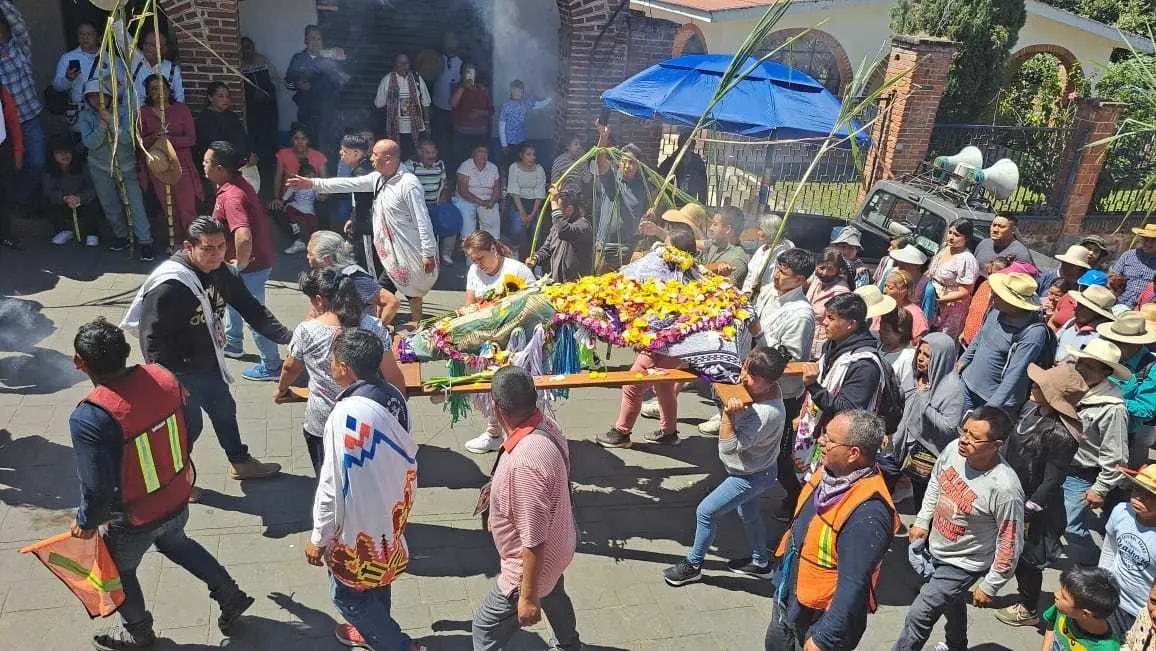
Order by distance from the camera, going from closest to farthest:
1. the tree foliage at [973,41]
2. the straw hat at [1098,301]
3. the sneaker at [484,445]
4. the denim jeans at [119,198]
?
the straw hat at [1098,301] < the sneaker at [484,445] < the denim jeans at [119,198] < the tree foliage at [973,41]

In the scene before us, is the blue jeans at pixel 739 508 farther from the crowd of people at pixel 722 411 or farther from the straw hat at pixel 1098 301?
the straw hat at pixel 1098 301

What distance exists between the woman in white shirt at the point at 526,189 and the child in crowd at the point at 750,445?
5.76 metres

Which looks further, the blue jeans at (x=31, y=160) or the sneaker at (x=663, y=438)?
the blue jeans at (x=31, y=160)

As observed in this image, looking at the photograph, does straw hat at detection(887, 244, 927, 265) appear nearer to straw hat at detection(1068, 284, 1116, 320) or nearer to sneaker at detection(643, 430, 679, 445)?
straw hat at detection(1068, 284, 1116, 320)

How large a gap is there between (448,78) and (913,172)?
6804 millimetres

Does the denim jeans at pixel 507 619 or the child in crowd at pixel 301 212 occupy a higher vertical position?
the denim jeans at pixel 507 619

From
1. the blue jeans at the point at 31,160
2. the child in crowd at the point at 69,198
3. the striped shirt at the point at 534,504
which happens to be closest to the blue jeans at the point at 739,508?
the striped shirt at the point at 534,504

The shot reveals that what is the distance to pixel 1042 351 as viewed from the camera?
18.3ft

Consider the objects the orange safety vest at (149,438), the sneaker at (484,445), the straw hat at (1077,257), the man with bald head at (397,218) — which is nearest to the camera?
the orange safety vest at (149,438)

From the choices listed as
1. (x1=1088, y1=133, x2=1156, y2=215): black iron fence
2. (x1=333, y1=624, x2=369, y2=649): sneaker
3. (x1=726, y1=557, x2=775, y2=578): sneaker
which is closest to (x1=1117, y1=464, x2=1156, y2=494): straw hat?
(x1=726, y1=557, x2=775, y2=578): sneaker

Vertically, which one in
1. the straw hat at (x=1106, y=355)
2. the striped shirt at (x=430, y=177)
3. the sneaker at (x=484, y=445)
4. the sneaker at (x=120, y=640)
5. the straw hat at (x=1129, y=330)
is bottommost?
the sneaker at (x=484, y=445)

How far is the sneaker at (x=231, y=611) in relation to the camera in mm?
4355

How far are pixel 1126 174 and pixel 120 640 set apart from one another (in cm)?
1576

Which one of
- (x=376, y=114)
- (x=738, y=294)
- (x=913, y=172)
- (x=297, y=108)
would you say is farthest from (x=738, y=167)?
(x=738, y=294)
